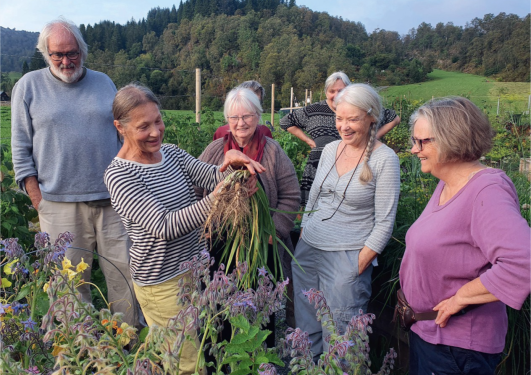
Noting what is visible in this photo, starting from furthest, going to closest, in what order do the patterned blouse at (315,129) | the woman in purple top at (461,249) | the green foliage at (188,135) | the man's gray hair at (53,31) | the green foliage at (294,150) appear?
1. the green foliage at (294,150)
2. the green foliage at (188,135)
3. the patterned blouse at (315,129)
4. the man's gray hair at (53,31)
5. the woman in purple top at (461,249)

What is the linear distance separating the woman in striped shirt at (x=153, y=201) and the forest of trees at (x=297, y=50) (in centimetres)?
2656

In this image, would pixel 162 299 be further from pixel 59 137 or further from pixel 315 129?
pixel 315 129

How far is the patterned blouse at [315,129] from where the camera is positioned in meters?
3.62

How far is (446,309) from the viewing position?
1.57 m

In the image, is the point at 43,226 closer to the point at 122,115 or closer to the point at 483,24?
the point at 122,115

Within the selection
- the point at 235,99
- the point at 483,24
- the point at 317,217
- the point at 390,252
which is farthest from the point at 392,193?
the point at 483,24

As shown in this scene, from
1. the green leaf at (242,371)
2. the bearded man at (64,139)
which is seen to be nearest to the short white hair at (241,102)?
the bearded man at (64,139)

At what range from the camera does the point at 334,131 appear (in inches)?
147

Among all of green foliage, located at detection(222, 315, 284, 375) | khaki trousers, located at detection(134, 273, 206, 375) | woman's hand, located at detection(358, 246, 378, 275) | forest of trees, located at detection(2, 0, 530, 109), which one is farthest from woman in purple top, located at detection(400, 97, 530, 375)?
forest of trees, located at detection(2, 0, 530, 109)

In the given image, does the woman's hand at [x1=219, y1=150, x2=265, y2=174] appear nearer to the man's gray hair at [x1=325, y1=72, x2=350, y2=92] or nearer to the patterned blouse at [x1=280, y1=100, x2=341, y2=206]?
the patterned blouse at [x1=280, y1=100, x2=341, y2=206]

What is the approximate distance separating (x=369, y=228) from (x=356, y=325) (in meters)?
1.10

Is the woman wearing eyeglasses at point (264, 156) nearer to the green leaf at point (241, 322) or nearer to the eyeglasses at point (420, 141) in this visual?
the eyeglasses at point (420, 141)

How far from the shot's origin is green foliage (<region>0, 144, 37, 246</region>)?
2932 mm

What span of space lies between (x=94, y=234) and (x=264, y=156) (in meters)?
1.32
